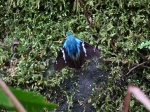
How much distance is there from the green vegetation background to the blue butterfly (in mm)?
77

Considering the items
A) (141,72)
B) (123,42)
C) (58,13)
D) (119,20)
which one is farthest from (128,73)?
(58,13)

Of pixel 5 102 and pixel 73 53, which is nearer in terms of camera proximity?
pixel 5 102

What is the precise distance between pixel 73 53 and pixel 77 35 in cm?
18

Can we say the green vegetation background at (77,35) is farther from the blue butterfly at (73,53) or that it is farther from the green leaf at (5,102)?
the green leaf at (5,102)

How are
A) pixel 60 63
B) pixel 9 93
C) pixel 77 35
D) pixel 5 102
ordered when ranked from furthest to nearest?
1. pixel 77 35
2. pixel 60 63
3. pixel 5 102
4. pixel 9 93

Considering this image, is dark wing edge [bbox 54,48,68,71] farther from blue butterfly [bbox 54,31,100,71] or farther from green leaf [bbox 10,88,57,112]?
green leaf [bbox 10,88,57,112]

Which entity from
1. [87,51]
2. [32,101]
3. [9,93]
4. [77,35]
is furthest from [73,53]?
[9,93]

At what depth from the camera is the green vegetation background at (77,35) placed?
5.88 feet

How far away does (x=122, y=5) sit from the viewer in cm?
191

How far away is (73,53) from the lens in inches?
69.9

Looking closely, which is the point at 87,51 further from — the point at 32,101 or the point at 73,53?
the point at 32,101

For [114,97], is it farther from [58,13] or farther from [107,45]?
[58,13]

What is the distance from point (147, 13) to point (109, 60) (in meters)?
0.38

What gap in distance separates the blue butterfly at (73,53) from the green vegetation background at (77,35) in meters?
0.08
